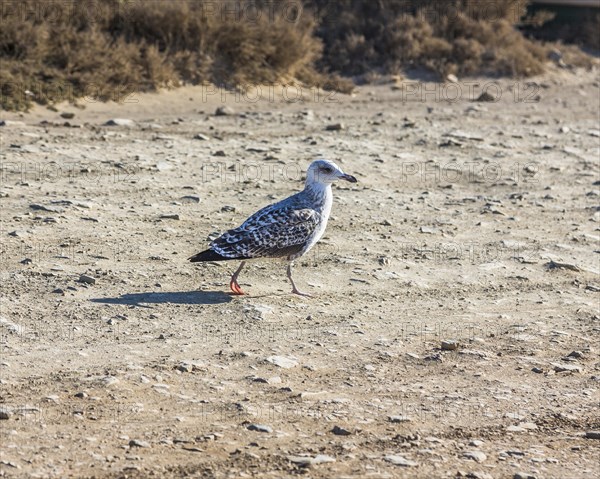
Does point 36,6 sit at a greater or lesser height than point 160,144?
greater

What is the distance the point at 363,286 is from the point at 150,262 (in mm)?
2070

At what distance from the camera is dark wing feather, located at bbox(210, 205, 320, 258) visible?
1079cm

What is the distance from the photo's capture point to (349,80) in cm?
2017

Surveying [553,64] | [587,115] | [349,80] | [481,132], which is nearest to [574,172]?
[481,132]

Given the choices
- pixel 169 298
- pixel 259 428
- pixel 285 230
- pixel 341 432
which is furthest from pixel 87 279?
pixel 341 432

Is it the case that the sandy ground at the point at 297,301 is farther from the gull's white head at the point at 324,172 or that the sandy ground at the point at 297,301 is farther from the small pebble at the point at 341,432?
the gull's white head at the point at 324,172

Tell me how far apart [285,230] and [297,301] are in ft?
2.16

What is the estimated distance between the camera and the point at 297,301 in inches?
433

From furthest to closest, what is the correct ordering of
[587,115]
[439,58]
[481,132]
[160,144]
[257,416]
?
[439,58]
[587,115]
[481,132]
[160,144]
[257,416]

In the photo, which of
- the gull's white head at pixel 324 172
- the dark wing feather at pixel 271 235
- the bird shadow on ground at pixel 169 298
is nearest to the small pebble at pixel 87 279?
the bird shadow on ground at pixel 169 298

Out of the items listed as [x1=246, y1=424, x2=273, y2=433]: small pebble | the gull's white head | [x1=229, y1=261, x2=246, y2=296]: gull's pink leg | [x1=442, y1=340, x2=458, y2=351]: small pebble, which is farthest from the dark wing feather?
[x1=246, y1=424, x2=273, y2=433]: small pebble

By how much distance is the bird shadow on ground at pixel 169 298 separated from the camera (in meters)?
10.6

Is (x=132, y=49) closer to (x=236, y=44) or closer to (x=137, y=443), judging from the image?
(x=236, y=44)

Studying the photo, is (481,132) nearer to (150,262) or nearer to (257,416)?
(150,262)
